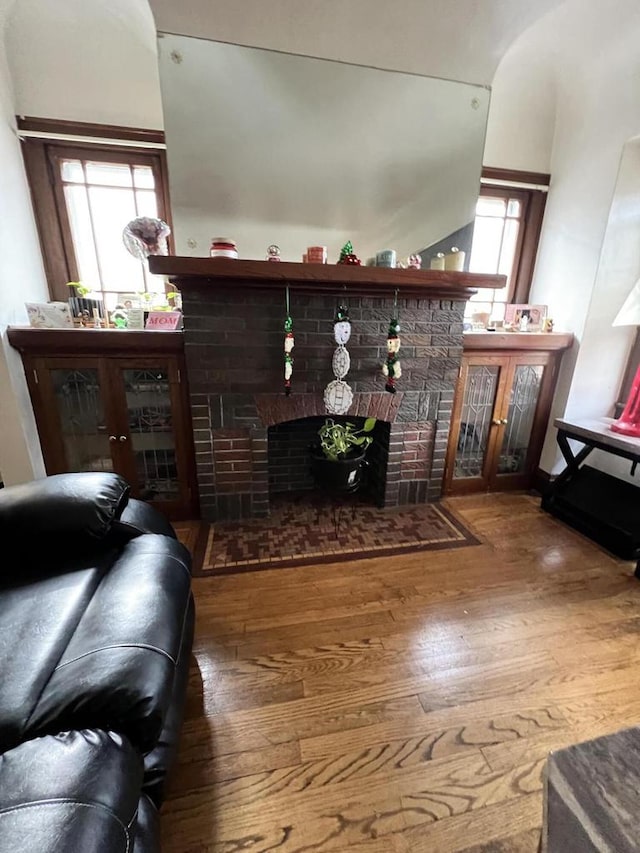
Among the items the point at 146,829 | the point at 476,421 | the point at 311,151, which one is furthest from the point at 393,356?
the point at 146,829

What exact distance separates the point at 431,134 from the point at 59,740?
9.41 feet

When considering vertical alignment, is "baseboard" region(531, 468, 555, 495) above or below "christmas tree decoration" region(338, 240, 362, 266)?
below

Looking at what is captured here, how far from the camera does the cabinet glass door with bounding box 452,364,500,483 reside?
2.37m

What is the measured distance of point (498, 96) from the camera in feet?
7.70

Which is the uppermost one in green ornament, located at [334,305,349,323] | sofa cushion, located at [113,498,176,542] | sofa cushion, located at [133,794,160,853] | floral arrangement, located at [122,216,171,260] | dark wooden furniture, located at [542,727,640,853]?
floral arrangement, located at [122,216,171,260]

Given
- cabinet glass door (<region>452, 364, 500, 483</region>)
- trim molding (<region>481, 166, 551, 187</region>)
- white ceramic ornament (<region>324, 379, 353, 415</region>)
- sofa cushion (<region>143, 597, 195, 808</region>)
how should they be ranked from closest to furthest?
sofa cushion (<region>143, 597, 195, 808</region>) → white ceramic ornament (<region>324, 379, 353, 415</region>) → cabinet glass door (<region>452, 364, 500, 483</region>) → trim molding (<region>481, 166, 551, 187</region>)

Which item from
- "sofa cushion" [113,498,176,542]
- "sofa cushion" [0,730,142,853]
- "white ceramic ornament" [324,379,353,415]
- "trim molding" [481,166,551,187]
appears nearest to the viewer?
"sofa cushion" [0,730,142,853]

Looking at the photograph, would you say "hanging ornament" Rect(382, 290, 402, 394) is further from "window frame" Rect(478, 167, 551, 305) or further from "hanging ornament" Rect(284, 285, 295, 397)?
"window frame" Rect(478, 167, 551, 305)

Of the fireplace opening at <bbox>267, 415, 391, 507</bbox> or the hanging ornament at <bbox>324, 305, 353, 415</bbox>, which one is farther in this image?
the fireplace opening at <bbox>267, 415, 391, 507</bbox>

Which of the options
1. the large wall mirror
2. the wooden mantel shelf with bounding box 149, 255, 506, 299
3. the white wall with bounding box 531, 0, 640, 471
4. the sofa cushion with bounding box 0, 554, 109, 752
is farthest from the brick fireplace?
the sofa cushion with bounding box 0, 554, 109, 752

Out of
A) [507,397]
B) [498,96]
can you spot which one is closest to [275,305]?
[507,397]

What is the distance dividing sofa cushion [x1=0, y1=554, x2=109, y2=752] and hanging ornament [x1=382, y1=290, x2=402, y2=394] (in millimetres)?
1549

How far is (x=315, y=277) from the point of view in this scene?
5.82 ft

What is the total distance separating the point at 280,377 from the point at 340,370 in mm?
332
